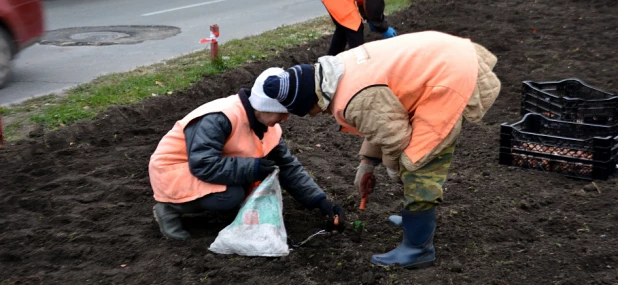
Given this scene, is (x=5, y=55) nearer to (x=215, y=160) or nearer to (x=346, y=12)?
(x=346, y=12)

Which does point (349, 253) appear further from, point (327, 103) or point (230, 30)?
point (230, 30)

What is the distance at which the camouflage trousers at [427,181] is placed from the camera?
364 cm

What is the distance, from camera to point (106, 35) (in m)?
11.6

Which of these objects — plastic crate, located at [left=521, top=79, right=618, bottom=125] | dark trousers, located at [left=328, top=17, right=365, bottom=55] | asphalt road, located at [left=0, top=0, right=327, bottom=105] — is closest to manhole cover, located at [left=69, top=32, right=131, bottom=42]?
asphalt road, located at [left=0, top=0, right=327, bottom=105]

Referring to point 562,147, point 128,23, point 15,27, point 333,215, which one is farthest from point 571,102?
point 128,23

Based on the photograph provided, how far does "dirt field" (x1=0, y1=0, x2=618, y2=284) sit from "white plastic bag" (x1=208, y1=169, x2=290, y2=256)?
0.22 feet

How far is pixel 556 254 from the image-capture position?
13.2 feet

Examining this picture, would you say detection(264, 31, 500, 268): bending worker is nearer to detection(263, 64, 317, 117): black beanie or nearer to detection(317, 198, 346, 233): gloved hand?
detection(263, 64, 317, 117): black beanie

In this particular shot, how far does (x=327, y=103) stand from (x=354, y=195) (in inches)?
65.8

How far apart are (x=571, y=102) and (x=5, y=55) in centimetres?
644

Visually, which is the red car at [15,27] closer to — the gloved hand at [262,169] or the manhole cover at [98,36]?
the manhole cover at [98,36]

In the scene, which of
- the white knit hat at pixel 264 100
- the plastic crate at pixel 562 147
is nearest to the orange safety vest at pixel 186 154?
the white knit hat at pixel 264 100

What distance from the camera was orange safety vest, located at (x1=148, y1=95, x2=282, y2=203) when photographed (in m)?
4.13

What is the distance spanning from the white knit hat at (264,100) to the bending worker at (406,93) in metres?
0.11
